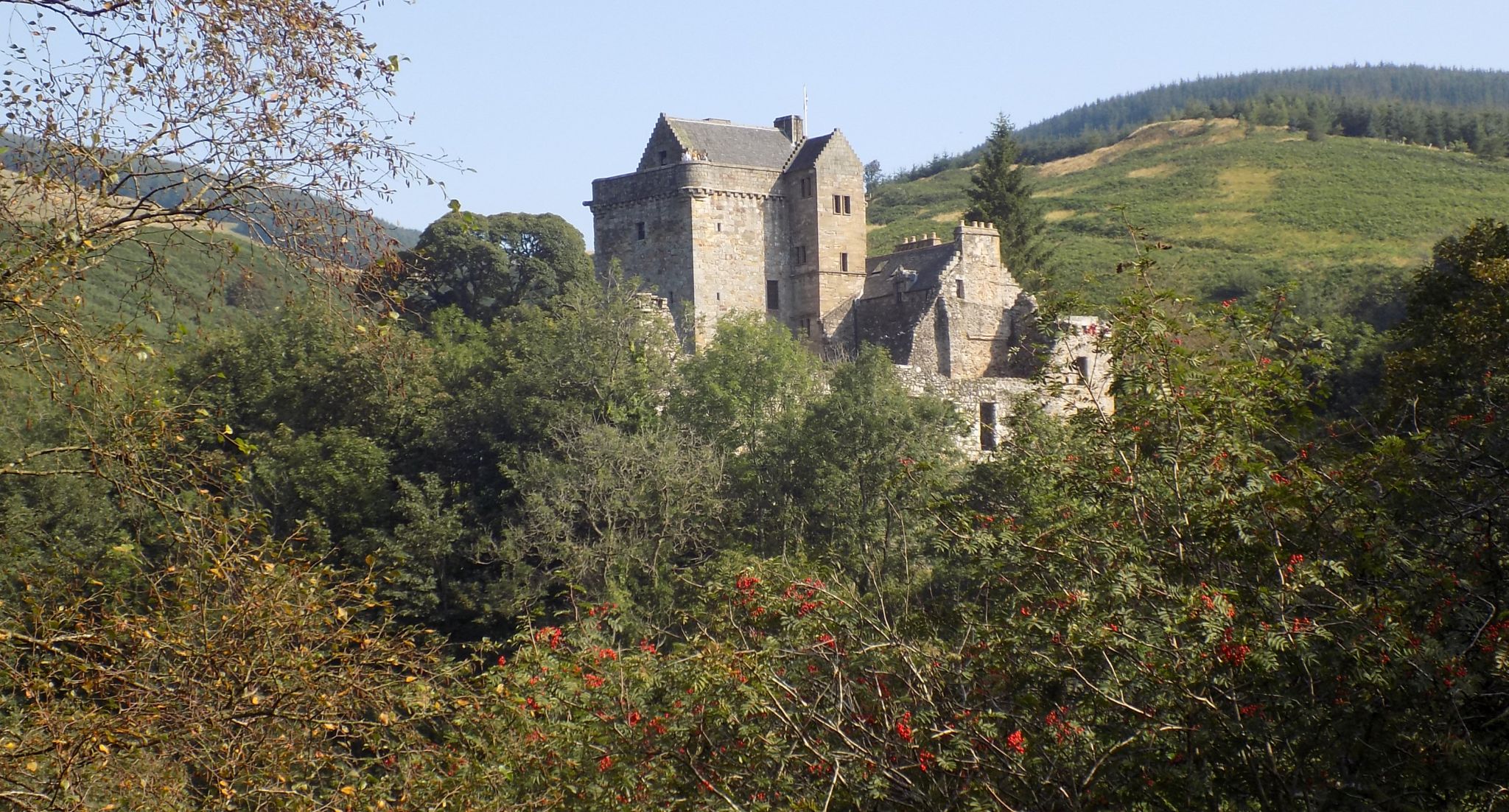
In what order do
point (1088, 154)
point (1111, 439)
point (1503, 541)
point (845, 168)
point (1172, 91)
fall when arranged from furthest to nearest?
point (1172, 91), point (1088, 154), point (845, 168), point (1111, 439), point (1503, 541)

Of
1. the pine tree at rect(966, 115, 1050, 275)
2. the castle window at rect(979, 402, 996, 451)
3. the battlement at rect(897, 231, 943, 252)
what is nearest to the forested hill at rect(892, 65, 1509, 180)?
the pine tree at rect(966, 115, 1050, 275)

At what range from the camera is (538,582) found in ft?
95.3

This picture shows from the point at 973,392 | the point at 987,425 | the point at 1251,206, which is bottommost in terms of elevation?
the point at 987,425

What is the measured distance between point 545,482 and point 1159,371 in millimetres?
22282

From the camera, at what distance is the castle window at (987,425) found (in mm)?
36469

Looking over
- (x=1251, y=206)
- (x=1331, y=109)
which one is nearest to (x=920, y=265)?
(x=1251, y=206)

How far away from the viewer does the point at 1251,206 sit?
85938 millimetres

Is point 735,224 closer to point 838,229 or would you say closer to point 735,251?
point 735,251

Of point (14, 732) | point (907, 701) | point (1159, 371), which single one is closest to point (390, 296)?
point (14, 732)

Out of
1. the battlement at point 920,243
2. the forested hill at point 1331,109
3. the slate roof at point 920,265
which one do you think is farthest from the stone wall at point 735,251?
the forested hill at point 1331,109

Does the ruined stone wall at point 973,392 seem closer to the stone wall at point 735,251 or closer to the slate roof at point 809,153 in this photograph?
the stone wall at point 735,251

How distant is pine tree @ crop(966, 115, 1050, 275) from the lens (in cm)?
5212

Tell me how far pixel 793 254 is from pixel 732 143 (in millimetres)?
4047

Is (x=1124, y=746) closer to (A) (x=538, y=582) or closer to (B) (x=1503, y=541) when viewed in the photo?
(B) (x=1503, y=541)
